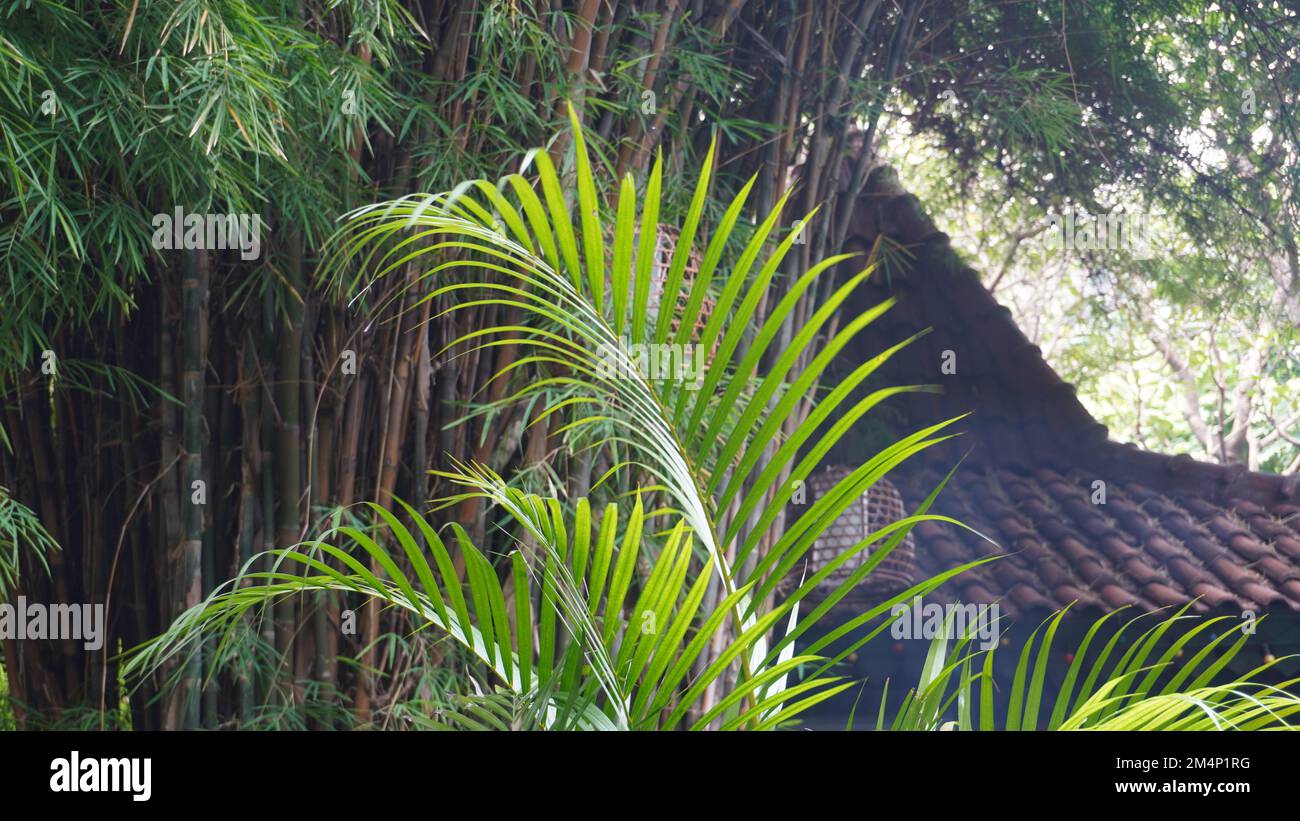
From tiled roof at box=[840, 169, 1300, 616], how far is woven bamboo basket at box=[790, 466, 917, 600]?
0.09 m

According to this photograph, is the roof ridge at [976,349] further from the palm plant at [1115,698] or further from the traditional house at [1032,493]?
the palm plant at [1115,698]

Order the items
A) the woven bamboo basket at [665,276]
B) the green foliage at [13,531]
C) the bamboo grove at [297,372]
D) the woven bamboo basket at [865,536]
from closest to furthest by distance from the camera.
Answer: the green foliage at [13,531] → the bamboo grove at [297,372] → the woven bamboo basket at [665,276] → the woven bamboo basket at [865,536]

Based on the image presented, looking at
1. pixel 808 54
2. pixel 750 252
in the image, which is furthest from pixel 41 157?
pixel 808 54

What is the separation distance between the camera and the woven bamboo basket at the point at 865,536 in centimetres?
246

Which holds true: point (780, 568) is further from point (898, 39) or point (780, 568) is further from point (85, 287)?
point (898, 39)

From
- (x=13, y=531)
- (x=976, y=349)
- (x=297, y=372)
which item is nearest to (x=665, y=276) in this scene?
A: (x=297, y=372)

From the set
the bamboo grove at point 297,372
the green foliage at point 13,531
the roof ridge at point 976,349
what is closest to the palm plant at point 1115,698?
the bamboo grove at point 297,372

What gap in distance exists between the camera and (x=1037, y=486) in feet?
8.71

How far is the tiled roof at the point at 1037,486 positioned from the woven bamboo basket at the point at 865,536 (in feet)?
0.28

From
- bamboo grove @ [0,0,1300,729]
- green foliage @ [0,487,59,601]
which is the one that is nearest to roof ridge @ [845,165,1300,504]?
bamboo grove @ [0,0,1300,729]

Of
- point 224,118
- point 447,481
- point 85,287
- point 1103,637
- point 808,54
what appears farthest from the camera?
point 1103,637

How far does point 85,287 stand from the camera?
166cm
